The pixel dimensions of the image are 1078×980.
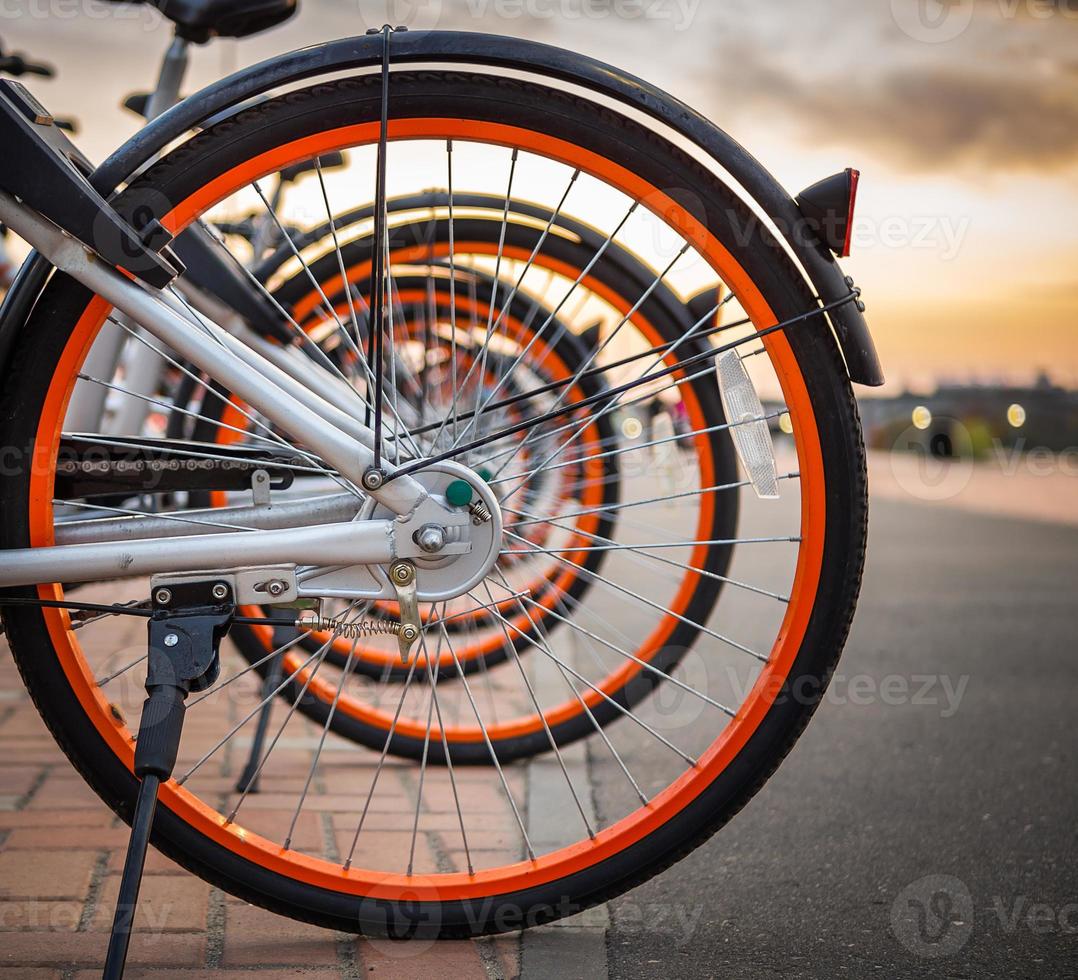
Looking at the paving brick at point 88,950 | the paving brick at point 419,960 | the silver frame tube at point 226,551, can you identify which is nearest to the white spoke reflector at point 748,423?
the silver frame tube at point 226,551

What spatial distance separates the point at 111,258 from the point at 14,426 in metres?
0.26

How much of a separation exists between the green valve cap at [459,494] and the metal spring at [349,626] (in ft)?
0.62

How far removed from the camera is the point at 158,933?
1816 mm

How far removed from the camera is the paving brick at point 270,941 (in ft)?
5.72

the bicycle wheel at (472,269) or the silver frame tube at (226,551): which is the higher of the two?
the bicycle wheel at (472,269)

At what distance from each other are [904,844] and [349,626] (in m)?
1.19

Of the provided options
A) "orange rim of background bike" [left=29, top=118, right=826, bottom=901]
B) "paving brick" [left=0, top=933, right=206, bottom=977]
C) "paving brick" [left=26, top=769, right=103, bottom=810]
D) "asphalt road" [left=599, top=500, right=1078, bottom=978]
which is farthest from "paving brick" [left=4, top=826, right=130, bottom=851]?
"asphalt road" [left=599, top=500, right=1078, bottom=978]

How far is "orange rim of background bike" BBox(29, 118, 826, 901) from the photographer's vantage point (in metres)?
1.60

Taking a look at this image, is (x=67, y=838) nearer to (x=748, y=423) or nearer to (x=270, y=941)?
(x=270, y=941)

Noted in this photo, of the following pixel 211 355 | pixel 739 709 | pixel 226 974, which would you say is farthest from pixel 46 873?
pixel 739 709

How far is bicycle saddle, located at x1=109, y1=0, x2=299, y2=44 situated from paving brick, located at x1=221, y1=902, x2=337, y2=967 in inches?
70.3

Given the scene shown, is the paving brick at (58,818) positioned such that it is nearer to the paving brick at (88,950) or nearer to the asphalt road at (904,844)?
the paving brick at (88,950)

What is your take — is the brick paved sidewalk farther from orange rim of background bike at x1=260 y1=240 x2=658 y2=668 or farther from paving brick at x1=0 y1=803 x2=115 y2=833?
orange rim of background bike at x1=260 y1=240 x2=658 y2=668

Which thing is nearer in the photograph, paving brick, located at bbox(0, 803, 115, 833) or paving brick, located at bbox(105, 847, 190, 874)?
paving brick, located at bbox(105, 847, 190, 874)
